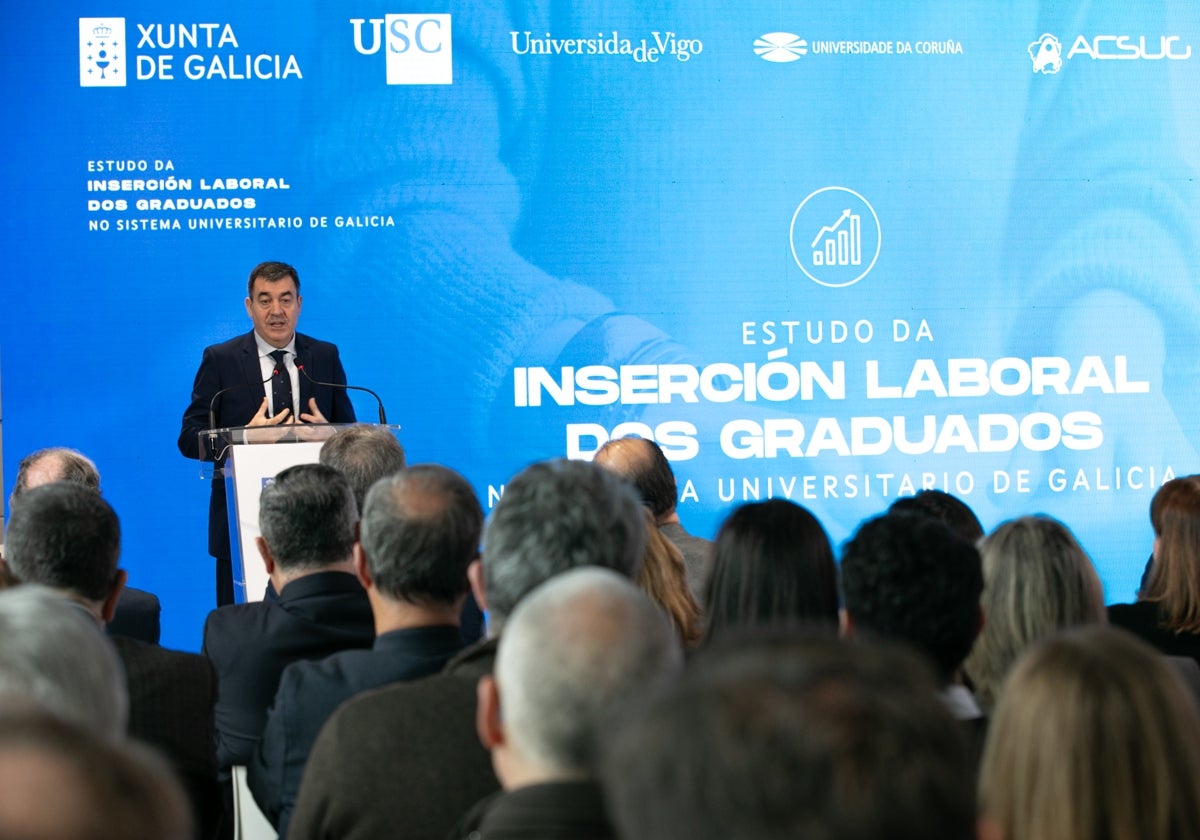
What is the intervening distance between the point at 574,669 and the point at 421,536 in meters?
1.14

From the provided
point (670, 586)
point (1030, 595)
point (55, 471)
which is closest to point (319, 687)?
point (670, 586)

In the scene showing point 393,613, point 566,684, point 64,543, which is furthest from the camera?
point 64,543

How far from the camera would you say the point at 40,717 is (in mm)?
811

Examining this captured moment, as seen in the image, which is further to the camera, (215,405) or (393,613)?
(215,405)

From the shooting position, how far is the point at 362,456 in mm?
3789

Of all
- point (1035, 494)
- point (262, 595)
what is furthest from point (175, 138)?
point (1035, 494)

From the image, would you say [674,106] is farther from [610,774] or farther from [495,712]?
[610,774]

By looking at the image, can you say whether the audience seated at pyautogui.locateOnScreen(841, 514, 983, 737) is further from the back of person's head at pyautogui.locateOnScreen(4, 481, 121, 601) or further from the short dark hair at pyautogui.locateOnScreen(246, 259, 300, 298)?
the short dark hair at pyautogui.locateOnScreen(246, 259, 300, 298)

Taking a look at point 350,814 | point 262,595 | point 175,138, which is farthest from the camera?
point 175,138

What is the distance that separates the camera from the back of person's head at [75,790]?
731 millimetres

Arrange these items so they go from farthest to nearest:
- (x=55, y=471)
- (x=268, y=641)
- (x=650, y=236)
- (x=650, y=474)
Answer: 1. (x=650, y=236)
2. (x=55, y=471)
3. (x=650, y=474)
4. (x=268, y=641)

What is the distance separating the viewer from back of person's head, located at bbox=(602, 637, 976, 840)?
732 millimetres

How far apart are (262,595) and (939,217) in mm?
3842

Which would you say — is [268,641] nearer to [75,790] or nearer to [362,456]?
[362,456]
